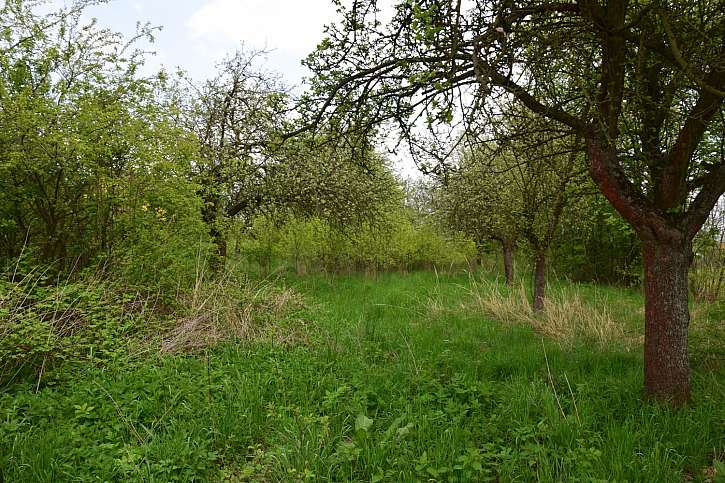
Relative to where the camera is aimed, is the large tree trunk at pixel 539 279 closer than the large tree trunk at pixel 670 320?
No

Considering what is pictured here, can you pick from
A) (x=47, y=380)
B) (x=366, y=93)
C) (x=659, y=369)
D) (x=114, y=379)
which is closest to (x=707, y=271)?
(x=659, y=369)

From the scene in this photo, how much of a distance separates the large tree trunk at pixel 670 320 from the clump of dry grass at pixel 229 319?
4.11m

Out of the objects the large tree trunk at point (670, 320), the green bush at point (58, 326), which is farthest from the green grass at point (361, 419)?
the green bush at point (58, 326)

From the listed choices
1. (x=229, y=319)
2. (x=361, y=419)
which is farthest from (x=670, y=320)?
Result: (x=229, y=319)

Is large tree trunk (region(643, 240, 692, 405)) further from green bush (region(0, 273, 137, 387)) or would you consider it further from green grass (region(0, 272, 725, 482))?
green bush (region(0, 273, 137, 387))

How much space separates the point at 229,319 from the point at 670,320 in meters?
5.31

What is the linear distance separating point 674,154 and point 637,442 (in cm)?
249

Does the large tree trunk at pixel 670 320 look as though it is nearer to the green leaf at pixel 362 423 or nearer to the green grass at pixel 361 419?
the green grass at pixel 361 419

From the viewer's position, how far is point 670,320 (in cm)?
371

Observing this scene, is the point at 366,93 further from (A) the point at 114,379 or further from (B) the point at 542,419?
(A) the point at 114,379

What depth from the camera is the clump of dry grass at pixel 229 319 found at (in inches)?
217

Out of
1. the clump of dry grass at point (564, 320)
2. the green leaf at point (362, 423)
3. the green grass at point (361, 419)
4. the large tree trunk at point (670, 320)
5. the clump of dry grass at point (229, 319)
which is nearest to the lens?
the green grass at point (361, 419)

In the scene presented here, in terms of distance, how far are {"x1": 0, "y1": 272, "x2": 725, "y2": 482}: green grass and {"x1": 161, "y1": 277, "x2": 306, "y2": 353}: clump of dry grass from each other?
→ 11.7 inches

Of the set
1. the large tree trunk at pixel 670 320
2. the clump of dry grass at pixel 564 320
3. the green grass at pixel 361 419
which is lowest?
the green grass at pixel 361 419
